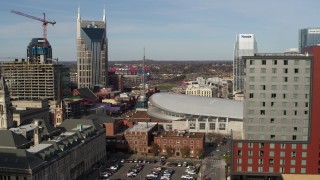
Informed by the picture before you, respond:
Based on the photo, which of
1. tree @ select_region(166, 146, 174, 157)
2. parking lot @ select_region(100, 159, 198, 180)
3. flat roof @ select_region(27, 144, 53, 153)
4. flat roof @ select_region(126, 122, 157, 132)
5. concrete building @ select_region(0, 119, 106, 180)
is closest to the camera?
concrete building @ select_region(0, 119, 106, 180)

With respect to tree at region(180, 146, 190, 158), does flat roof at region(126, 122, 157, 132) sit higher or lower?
higher

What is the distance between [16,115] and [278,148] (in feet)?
182

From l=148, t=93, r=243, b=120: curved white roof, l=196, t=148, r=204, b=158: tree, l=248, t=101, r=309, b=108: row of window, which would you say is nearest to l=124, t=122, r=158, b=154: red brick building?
l=196, t=148, r=204, b=158: tree

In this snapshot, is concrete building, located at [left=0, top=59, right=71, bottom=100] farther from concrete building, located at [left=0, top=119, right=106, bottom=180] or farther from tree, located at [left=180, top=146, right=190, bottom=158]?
tree, located at [left=180, top=146, right=190, bottom=158]

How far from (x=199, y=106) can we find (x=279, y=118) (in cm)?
4922

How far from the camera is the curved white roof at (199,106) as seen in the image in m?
91.2

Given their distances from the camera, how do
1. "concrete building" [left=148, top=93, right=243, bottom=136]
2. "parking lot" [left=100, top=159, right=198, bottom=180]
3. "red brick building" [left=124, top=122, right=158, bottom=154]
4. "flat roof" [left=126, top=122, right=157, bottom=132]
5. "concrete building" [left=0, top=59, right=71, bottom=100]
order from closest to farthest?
"parking lot" [left=100, top=159, right=198, bottom=180] < "red brick building" [left=124, top=122, right=158, bottom=154] < "flat roof" [left=126, top=122, right=157, bottom=132] < "concrete building" [left=148, top=93, right=243, bottom=136] < "concrete building" [left=0, top=59, right=71, bottom=100]

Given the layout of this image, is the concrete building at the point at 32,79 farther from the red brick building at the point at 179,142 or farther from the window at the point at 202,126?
the red brick building at the point at 179,142

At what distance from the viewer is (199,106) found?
9525 cm

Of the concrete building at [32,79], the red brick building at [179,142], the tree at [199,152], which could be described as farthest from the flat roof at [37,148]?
the concrete building at [32,79]

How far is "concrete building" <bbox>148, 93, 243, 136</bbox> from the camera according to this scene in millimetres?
88875

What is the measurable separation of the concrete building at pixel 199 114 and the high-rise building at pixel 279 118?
37738 mm

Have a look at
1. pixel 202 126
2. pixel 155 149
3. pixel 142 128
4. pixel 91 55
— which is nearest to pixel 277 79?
pixel 155 149

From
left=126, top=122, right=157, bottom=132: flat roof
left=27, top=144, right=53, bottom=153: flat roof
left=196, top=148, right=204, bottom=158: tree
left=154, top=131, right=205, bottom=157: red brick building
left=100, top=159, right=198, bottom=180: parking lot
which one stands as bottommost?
left=100, top=159, right=198, bottom=180: parking lot
